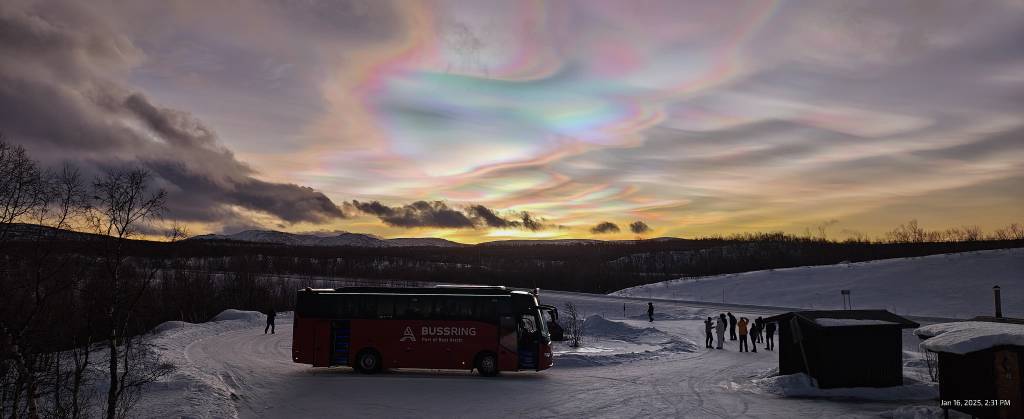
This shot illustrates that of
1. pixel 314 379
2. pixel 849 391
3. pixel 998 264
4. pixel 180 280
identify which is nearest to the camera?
pixel 849 391

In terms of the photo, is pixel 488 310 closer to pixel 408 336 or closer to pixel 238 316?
pixel 408 336

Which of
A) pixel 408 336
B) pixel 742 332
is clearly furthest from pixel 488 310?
pixel 742 332

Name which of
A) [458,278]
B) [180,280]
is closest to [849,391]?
[180,280]

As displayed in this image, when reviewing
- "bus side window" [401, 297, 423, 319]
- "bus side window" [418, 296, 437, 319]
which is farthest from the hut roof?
"bus side window" [401, 297, 423, 319]

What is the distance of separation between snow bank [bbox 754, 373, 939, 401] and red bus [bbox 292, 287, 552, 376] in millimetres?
8725

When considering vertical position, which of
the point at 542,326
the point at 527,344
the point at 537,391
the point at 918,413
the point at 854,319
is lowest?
the point at 537,391

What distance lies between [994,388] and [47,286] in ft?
79.8

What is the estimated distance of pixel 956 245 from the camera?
11019cm

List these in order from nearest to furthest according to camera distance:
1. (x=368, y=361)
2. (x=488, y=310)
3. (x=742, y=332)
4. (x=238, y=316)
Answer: (x=488, y=310), (x=368, y=361), (x=742, y=332), (x=238, y=316)

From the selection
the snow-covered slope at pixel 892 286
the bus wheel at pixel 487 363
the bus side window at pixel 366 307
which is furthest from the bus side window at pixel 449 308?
the snow-covered slope at pixel 892 286

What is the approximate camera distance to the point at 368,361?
25.7 m

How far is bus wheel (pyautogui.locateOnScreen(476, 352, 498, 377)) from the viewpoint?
2533cm

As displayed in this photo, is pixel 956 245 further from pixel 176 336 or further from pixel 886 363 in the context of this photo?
pixel 176 336

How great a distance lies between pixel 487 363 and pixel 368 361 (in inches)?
191
